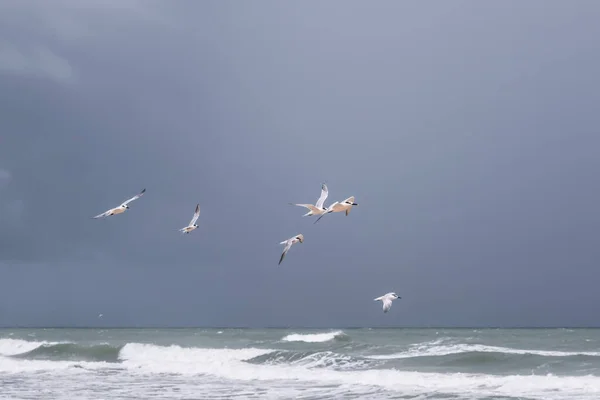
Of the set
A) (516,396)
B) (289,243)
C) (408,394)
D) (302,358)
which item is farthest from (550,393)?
(302,358)

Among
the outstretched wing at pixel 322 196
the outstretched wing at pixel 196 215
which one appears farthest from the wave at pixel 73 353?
the outstretched wing at pixel 322 196

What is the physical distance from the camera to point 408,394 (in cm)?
1706

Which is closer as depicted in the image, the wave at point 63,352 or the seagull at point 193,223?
the seagull at point 193,223

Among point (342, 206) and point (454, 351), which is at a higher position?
point (342, 206)

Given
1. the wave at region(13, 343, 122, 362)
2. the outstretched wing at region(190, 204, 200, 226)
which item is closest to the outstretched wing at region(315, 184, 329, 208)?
the outstretched wing at region(190, 204, 200, 226)

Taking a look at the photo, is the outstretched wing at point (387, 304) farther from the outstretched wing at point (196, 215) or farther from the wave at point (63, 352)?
the wave at point (63, 352)

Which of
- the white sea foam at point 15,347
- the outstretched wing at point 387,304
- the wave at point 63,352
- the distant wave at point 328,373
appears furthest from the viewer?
the white sea foam at point 15,347

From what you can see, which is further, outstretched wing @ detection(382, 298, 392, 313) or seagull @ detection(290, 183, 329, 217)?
outstretched wing @ detection(382, 298, 392, 313)

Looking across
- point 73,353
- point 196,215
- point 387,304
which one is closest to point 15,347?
point 73,353

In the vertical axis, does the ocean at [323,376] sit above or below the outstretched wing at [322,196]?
below

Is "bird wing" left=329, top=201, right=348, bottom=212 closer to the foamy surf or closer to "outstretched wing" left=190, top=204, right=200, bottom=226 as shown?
"outstretched wing" left=190, top=204, right=200, bottom=226

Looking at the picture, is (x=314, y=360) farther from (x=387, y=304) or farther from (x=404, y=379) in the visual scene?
(x=404, y=379)

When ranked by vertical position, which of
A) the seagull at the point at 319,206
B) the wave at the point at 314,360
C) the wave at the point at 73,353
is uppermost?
the seagull at the point at 319,206

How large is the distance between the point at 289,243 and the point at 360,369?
642 cm
